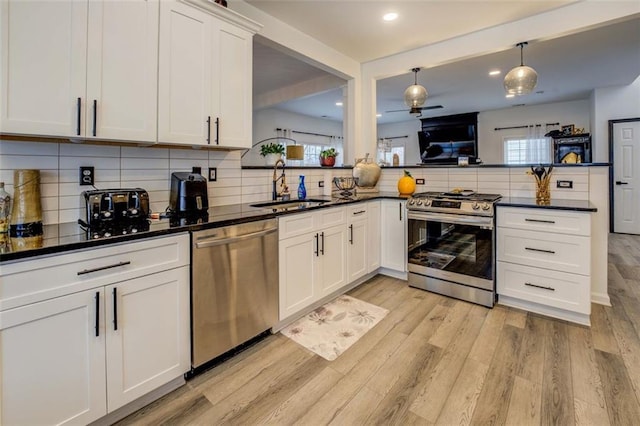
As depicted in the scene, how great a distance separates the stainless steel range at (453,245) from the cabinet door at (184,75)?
2025 mm

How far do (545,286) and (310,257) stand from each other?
1879mm

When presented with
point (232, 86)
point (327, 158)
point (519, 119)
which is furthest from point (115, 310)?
point (519, 119)

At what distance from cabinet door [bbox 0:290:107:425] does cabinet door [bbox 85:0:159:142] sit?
0.85m

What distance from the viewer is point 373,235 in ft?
10.8

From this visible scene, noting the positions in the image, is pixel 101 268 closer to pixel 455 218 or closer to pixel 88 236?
pixel 88 236

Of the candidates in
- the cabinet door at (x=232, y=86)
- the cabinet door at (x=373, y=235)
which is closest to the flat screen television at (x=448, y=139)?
the cabinet door at (x=373, y=235)

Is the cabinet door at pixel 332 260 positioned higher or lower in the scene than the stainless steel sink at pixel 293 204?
lower

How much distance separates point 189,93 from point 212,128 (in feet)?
0.81

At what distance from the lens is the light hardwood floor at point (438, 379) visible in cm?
150

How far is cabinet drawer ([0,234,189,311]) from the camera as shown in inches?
44.6

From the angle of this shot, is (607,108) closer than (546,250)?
No

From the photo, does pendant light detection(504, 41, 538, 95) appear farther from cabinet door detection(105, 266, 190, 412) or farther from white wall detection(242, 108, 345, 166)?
white wall detection(242, 108, 345, 166)

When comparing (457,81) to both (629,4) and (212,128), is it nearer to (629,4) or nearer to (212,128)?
(629,4)

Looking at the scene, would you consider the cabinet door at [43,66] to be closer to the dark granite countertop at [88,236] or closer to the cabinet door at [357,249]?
the dark granite countertop at [88,236]
